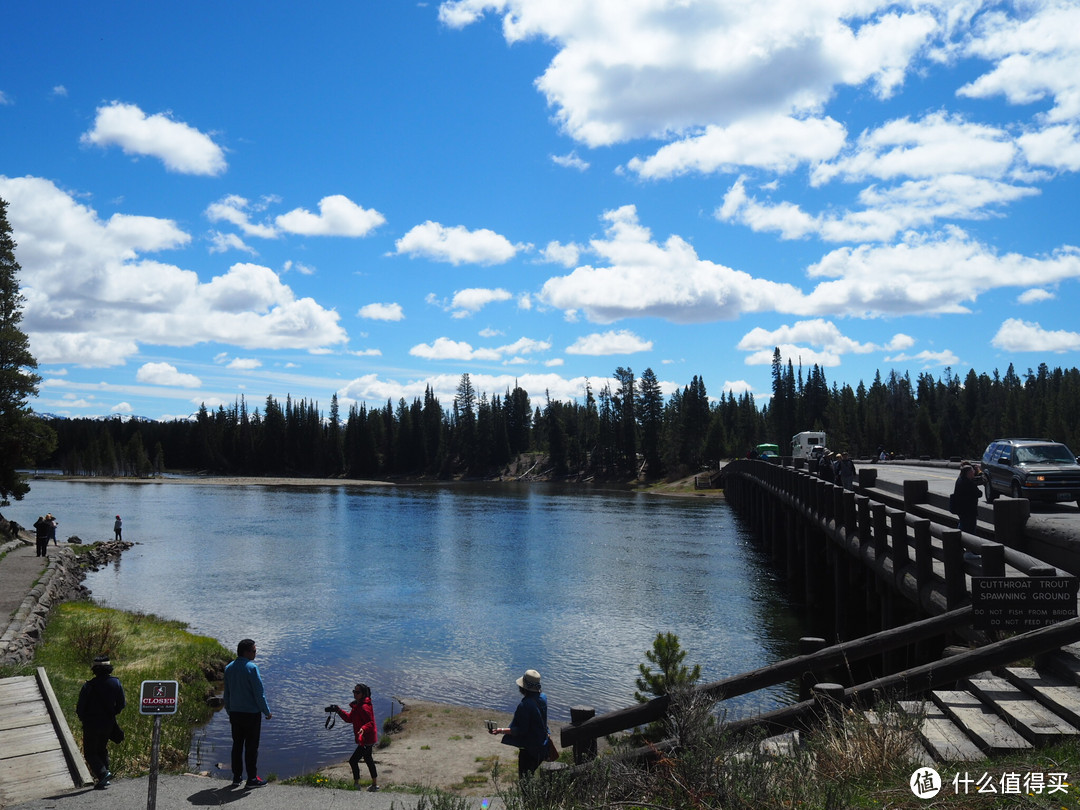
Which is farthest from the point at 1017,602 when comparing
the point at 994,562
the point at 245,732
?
the point at 245,732

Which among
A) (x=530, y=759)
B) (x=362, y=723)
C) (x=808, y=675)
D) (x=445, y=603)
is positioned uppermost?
(x=808, y=675)

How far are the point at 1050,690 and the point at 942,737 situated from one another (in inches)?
48.7

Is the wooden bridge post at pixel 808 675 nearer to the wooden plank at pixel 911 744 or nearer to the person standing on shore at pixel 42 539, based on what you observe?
the wooden plank at pixel 911 744

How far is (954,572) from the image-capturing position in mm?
10344

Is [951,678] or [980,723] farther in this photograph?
[951,678]

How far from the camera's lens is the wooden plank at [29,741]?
1004 centimetres

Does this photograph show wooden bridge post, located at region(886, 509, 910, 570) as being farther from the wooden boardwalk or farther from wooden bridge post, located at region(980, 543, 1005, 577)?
the wooden boardwalk

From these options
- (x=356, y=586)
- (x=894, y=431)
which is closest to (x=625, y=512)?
(x=356, y=586)

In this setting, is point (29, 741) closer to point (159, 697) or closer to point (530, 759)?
point (159, 697)

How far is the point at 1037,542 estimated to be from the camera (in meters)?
11.6

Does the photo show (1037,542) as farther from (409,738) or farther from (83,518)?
(83,518)

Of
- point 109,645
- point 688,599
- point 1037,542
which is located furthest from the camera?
point 688,599

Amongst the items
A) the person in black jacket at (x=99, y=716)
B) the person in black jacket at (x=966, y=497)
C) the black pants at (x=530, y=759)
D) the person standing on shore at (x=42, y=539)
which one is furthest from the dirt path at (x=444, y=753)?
the person standing on shore at (x=42, y=539)

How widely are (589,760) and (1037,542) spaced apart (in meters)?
8.00
